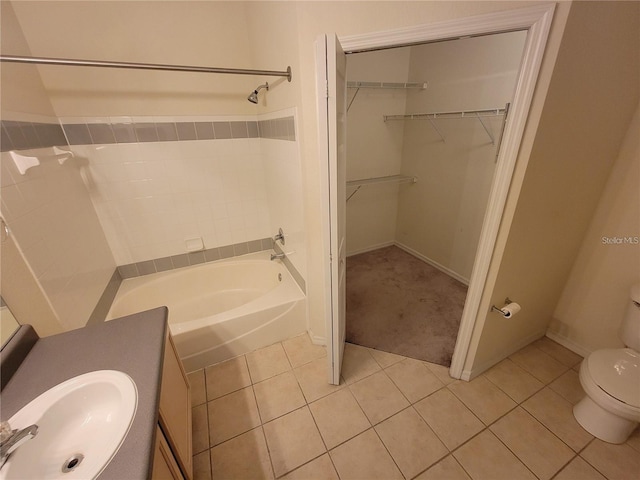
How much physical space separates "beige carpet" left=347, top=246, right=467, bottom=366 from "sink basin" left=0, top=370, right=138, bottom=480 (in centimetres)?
146

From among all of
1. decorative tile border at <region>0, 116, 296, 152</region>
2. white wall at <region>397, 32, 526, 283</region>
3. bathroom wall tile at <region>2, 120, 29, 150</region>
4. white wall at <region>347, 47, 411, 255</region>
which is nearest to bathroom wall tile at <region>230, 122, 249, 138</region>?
decorative tile border at <region>0, 116, 296, 152</region>

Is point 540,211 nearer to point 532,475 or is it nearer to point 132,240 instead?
point 532,475

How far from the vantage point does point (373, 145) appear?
9.09 feet

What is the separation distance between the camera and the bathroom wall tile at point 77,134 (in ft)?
5.61

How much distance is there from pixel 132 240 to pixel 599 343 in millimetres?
3392

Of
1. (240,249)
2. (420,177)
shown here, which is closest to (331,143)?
(240,249)

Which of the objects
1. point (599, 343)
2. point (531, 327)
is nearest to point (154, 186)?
point (531, 327)

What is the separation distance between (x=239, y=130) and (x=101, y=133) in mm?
929

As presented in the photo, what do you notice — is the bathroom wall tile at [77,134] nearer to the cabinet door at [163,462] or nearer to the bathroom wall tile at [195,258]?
the bathroom wall tile at [195,258]

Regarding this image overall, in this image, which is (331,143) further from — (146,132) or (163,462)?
(146,132)

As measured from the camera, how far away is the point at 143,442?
2.22 feet

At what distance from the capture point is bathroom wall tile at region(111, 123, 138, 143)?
180 centimetres

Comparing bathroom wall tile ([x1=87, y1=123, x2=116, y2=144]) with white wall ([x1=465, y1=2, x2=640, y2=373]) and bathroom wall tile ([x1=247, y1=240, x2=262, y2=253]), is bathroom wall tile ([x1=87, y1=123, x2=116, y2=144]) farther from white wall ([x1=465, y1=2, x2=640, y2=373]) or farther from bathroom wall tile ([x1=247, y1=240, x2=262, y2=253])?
white wall ([x1=465, y1=2, x2=640, y2=373])

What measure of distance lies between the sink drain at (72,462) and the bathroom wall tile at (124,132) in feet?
6.05
